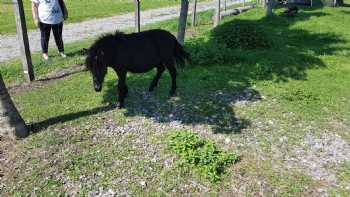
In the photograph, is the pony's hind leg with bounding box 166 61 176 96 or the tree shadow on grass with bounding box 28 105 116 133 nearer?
the tree shadow on grass with bounding box 28 105 116 133

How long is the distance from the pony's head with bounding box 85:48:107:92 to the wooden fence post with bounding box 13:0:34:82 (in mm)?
3493

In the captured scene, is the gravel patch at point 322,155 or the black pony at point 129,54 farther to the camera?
the black pony at point 129,54

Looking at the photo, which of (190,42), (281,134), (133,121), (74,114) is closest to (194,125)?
(133,121)

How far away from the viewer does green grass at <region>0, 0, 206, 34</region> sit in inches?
818

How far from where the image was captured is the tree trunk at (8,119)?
6715 mm

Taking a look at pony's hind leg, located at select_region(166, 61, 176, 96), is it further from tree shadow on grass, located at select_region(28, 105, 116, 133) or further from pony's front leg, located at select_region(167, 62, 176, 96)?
tree shadow on grass, located at select_region(28, 105, 116, 133)

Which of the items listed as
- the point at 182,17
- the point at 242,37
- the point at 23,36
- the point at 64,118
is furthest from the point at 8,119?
the point at 242,37

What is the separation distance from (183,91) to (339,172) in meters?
4.56

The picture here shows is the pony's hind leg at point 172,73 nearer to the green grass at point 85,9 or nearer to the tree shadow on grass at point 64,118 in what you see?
the tree shadow on grass at point 64,118

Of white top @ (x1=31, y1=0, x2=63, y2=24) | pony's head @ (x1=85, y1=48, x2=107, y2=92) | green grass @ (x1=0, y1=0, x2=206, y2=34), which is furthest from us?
green grass @ (x1=0, y1=0, x2=206, y2=34)

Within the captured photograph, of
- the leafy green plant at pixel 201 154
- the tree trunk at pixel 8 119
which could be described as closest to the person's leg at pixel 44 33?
the tree trunk at pixel 8 119

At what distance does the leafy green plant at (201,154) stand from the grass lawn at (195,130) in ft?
0.36

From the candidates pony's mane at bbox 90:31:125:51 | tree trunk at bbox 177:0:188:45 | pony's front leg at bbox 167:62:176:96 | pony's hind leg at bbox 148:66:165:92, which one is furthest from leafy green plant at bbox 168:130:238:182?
tree trunk at bbox 177:0:188:45

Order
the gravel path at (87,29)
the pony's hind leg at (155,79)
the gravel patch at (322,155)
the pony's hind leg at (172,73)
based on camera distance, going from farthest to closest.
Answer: the gravel path at (87,29)
the pony's hind leg at (155,79)
the pony's hind leg at (172,73)
the gravel patch at (322,155)
